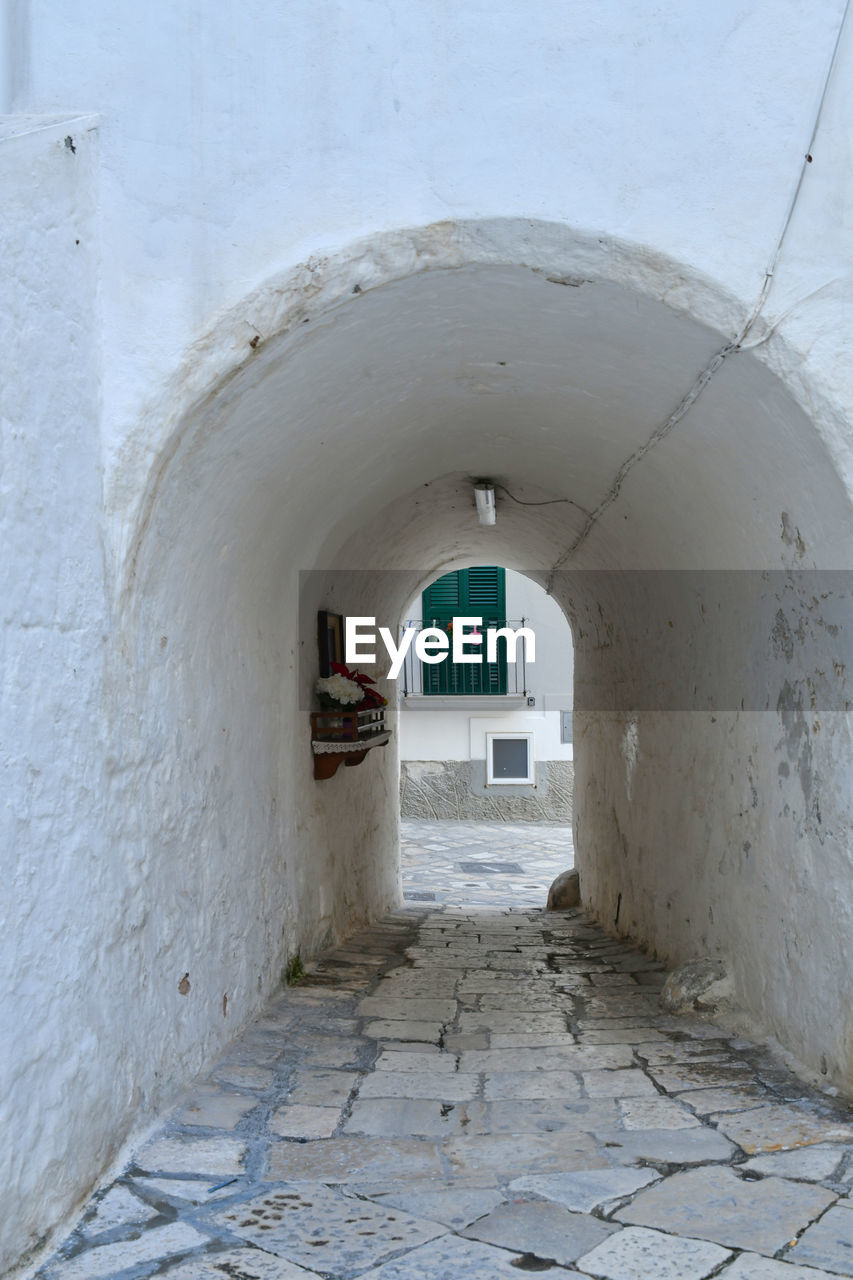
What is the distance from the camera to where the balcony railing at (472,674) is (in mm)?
16125

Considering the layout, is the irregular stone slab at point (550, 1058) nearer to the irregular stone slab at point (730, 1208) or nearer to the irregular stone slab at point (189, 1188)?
the irregular stone slab at point (730, 1208)

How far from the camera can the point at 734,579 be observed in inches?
175

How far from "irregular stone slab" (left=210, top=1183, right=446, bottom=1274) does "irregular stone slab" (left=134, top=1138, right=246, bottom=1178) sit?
0.21 m

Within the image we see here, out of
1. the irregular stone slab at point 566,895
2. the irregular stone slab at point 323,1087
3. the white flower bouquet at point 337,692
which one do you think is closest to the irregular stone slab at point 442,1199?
the irregular stone slab at point 323,1087

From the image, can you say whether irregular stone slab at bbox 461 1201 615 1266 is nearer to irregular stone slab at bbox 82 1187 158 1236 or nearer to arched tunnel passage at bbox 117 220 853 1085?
irregular stone slab at bbox 82 1187 158 1236

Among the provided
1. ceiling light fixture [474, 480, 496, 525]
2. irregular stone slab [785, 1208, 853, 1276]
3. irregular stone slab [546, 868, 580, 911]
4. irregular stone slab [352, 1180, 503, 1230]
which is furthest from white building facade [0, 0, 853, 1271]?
irregular stone slab [546, 868, 580, 911]

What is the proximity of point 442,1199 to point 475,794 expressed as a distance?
515 inches

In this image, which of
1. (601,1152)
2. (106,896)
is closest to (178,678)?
(106,896)

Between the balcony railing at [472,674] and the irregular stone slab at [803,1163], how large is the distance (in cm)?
1308

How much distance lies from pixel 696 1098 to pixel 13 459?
280 centimetres

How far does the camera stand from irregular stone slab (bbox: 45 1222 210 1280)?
2389 millimetres

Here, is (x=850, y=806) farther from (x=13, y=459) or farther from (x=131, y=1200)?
(x=13, y=459)

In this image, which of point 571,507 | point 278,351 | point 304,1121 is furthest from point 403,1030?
point 571,507

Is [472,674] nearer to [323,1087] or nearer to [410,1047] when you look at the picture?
[410,1047]
